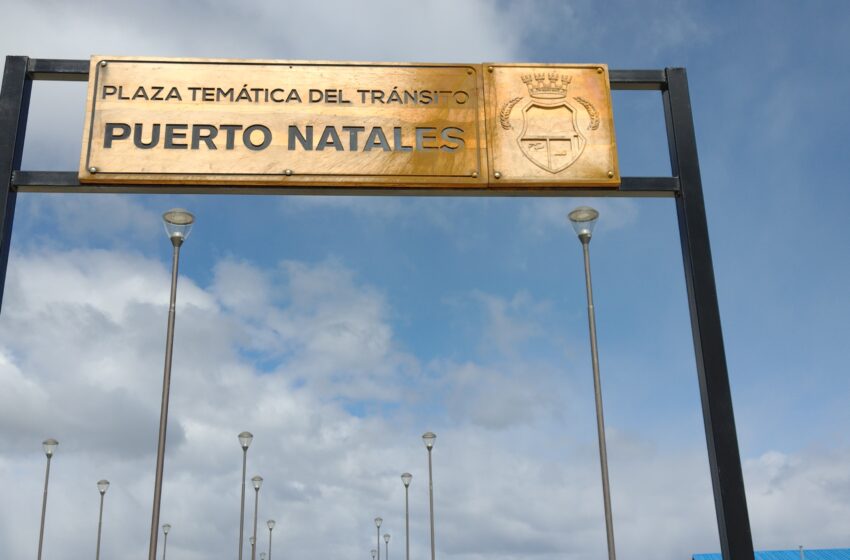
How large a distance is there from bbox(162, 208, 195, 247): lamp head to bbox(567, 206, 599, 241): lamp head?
681 centimetres

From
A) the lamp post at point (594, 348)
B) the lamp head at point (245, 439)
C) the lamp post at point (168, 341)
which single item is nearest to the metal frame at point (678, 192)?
the lamp post at point (594, 348)

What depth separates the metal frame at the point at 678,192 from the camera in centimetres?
706

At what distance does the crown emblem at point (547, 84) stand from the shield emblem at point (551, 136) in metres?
0.08

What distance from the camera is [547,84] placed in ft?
27.2

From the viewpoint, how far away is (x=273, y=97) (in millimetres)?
8125

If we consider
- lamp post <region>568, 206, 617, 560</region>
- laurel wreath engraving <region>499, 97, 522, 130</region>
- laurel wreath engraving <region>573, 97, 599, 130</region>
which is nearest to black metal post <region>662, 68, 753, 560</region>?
laurel wreath engraving <region>573, 97, 599, 130</region>

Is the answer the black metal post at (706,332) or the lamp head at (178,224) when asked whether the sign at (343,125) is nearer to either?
the black metal post at (706,332)

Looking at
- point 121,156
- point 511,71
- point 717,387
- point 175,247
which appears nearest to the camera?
point 717,387

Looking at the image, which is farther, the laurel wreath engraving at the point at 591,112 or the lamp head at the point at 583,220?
the lamp head at the point at 583,220

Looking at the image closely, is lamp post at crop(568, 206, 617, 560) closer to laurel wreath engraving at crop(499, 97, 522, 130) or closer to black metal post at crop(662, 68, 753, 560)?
black metal post at crop(662, 68, 753, 560)

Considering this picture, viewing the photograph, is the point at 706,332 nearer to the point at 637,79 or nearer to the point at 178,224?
the point at 637,79

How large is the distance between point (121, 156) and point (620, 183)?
448 centimetres

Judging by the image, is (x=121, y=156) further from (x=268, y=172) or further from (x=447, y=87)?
(x=447, y=87)

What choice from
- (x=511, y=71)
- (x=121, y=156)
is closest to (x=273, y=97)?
(x=121, y=156)
